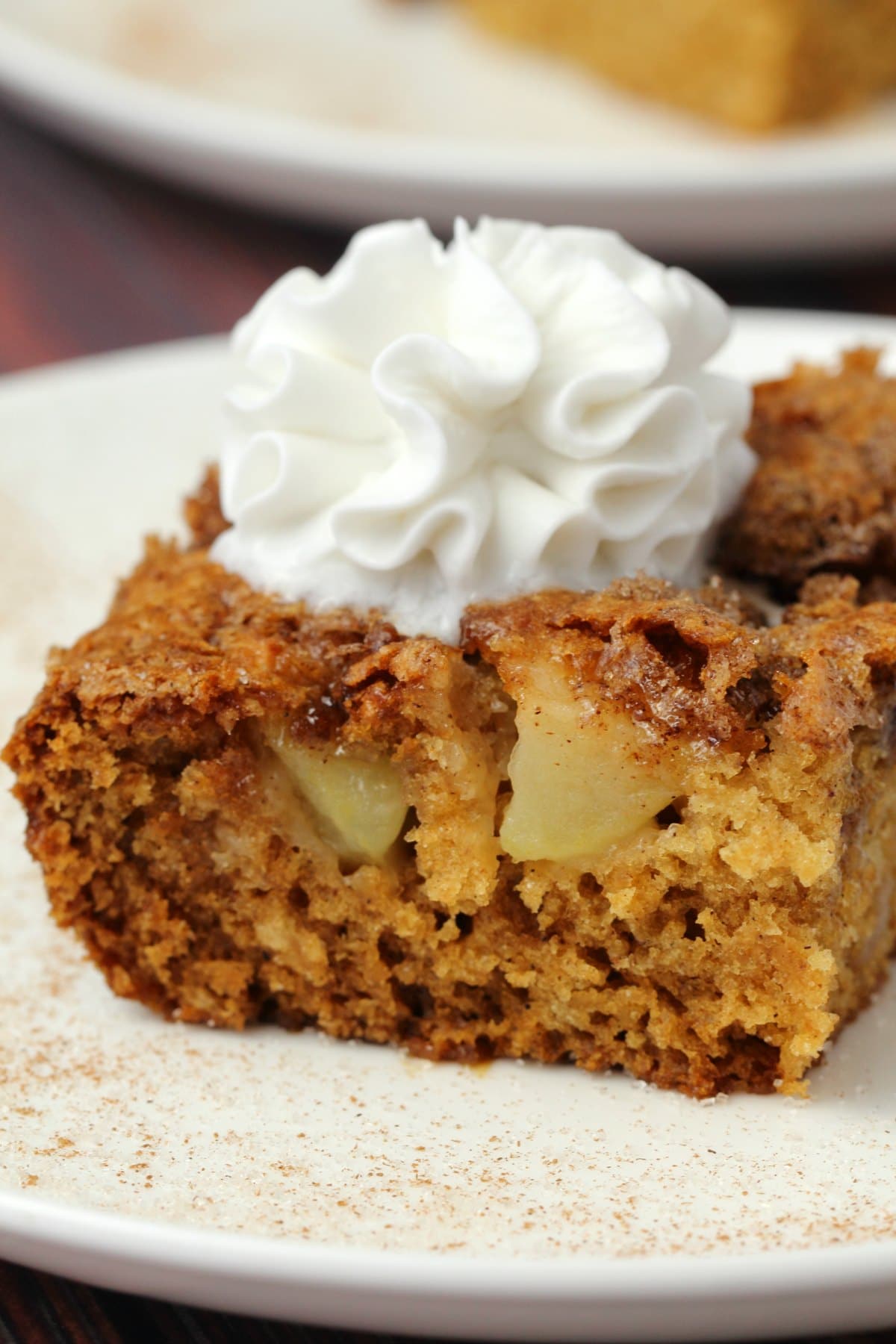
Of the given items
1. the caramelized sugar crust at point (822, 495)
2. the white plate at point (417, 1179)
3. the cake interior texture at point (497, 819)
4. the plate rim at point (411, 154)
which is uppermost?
the plate rim at point (411, 154)

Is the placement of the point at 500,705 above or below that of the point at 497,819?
above

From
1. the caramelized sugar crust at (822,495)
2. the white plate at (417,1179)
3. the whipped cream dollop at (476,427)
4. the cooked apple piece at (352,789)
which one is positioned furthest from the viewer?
the caramelized sugar crust at (822,495)

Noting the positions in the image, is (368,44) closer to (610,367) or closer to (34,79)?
(34,79)

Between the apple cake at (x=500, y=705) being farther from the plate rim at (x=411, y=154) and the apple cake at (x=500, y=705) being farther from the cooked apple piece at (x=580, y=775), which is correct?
the plate rim at (x=411, y=154)

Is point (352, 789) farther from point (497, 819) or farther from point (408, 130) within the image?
point (408, 130)

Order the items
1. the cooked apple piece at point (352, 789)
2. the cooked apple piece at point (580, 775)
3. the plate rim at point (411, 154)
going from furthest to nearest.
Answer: the plate rim at point (411, 154) → the cooked apple piece at point (352, 789) → the cooked apple piece at point (580, 775)

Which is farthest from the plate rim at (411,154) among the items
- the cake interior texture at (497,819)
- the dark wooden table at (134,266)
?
the cake interior texture at (497,819)

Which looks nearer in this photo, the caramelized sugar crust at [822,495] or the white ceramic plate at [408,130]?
the caramelized sugar crust at [822,495]

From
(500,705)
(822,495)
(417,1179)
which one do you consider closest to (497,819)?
(500,705)
